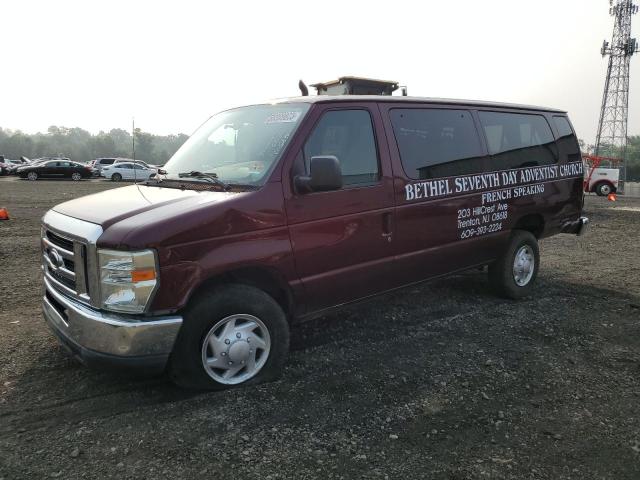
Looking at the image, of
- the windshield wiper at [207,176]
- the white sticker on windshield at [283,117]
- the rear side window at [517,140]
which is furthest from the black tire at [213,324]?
the rear side window at [517,140]

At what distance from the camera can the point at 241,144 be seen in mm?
3961

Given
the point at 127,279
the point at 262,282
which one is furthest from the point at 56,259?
the point at 262,282

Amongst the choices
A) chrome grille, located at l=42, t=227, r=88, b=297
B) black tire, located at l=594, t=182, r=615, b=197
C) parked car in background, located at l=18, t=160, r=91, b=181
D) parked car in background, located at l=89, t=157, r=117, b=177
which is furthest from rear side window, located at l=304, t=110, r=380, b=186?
parked car in background, located at l=89, t=157, r=117, b=177

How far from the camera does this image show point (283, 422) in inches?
123

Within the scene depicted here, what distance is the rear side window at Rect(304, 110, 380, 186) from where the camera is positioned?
148 inches

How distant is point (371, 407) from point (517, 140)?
369cm

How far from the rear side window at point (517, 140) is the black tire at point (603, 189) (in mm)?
23178

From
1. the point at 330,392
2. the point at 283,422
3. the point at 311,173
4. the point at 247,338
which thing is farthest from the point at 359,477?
the point at 311,173

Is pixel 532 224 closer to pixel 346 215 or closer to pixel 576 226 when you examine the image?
pixel 576 226

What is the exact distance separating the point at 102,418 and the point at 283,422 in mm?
1164

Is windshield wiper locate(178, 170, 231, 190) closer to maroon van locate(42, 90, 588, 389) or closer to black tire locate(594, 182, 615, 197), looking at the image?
maroon van locate(42, 90, 588, 389)

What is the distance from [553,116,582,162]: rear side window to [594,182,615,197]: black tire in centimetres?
2259

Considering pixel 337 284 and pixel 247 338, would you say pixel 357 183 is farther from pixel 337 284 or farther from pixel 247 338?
pixel 247 338

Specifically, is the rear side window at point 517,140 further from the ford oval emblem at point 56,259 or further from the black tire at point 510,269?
the ford oval emblem at point 56,259
